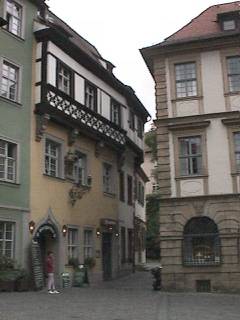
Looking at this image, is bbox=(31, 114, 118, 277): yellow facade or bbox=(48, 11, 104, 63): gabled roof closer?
bbox=(31, 114, 118, 277): yellow facade

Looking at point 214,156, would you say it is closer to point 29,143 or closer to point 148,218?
point 29,143

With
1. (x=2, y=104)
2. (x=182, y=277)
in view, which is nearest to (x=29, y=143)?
(x=2, y=104)

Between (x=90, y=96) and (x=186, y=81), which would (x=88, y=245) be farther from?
(x=186, y=81)

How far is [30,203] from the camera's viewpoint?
2398 centimetres

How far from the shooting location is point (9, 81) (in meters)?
23.9


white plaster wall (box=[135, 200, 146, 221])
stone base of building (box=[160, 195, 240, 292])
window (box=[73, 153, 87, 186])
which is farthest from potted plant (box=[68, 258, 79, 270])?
white plaster wall (box=[135, 200, 146, 221])

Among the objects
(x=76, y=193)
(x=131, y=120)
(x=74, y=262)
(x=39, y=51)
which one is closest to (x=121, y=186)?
(x=131, y=120)

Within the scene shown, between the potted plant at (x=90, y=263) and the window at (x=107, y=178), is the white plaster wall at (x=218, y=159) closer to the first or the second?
the potted plant at (x=90, y=263)

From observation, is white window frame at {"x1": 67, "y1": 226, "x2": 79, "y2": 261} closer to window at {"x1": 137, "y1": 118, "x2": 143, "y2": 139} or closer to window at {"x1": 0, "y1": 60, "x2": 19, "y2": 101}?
window at {"x1": 0, "y1": 60, "x2": 19, "y2": 101}

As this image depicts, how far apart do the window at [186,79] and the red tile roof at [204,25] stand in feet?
4.00

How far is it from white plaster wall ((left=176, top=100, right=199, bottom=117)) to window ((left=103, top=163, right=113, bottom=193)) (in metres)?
9.19

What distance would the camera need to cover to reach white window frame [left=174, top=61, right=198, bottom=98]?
23781 millimetres

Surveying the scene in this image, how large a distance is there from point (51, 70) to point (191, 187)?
8324mm

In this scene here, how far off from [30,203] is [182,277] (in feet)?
22.9
